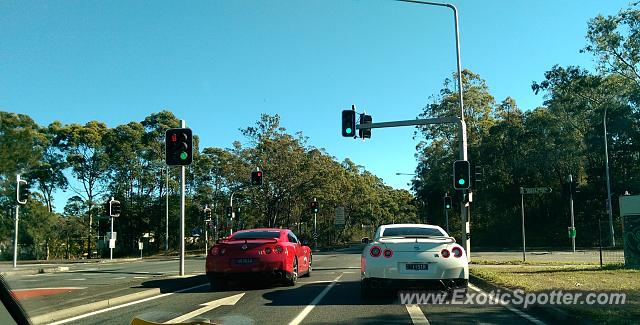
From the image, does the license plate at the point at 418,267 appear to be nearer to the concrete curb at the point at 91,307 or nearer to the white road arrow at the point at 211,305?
the white road arrow at the point at 211,305

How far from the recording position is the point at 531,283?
12211mm

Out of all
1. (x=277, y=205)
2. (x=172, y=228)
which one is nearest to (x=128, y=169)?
(x=172, y=228)

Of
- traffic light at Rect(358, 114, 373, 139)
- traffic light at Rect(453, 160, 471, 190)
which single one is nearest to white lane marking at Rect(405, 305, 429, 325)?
traffic light at Rect(453, 160, 471, 190)

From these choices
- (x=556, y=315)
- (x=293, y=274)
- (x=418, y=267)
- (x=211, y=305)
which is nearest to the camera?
(x=556, y=315)

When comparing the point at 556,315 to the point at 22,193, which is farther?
the point at 556,315

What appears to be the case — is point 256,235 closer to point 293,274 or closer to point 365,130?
point 293,274

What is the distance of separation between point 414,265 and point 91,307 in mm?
5790

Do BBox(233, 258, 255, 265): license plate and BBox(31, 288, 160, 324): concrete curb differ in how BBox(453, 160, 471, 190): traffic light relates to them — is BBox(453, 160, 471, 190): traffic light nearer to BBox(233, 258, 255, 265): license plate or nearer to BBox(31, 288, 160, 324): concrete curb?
BBox(233, 258, 255, 265): license plate

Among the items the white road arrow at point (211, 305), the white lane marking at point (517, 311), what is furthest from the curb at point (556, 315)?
the white road arrow at point (211, 305)

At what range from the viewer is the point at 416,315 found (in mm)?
8891

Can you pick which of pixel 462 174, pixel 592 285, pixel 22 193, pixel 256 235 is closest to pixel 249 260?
pixel 256 235

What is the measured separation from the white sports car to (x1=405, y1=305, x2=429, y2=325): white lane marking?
0.67 metres

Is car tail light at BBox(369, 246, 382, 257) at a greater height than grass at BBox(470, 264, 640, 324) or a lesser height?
greater

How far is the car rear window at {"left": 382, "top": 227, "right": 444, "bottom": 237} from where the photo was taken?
11805mm
